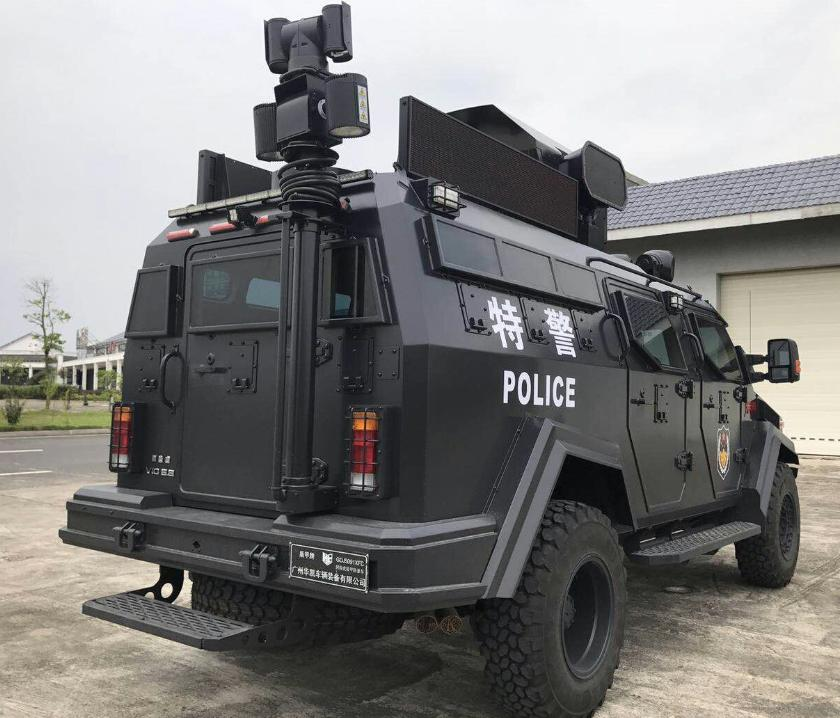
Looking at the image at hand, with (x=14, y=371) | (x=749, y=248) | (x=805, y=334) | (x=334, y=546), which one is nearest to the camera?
(x=334, y=546)

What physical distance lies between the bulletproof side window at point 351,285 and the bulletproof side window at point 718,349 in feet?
11.0

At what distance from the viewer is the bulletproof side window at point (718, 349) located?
591cm

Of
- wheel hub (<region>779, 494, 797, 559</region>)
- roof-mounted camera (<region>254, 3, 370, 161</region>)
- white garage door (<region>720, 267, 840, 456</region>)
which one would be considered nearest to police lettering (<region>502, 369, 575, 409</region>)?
roof-mounted camera (<region>254, 3, 370, 161</region>)

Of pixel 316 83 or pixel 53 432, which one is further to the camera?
pixel 53 432

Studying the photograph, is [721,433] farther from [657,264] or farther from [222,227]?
[222,227]

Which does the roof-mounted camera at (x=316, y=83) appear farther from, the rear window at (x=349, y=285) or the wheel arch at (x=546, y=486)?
the wheel arch at (x=546, y=486)

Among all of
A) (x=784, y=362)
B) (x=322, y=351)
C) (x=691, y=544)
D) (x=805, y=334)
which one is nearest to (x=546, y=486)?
(x=322, y=351)

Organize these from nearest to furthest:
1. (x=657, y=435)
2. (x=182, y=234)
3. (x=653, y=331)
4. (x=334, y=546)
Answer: (x=334, y=546), (x=182, y=234), (x=657, y=435), (x=653, y=331)

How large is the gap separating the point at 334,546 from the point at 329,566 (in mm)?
78

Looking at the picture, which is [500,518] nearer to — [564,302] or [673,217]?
[564,302]

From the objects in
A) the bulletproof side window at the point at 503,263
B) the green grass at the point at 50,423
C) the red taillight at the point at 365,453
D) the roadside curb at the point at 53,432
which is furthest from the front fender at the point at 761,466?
the green grass at the point at 50,423

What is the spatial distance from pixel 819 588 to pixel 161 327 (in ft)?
16.9

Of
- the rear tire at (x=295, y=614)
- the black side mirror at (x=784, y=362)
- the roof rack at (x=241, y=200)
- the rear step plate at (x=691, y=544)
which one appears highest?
the roof rack at (x=241, y=200)

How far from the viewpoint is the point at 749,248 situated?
14.4 metres
